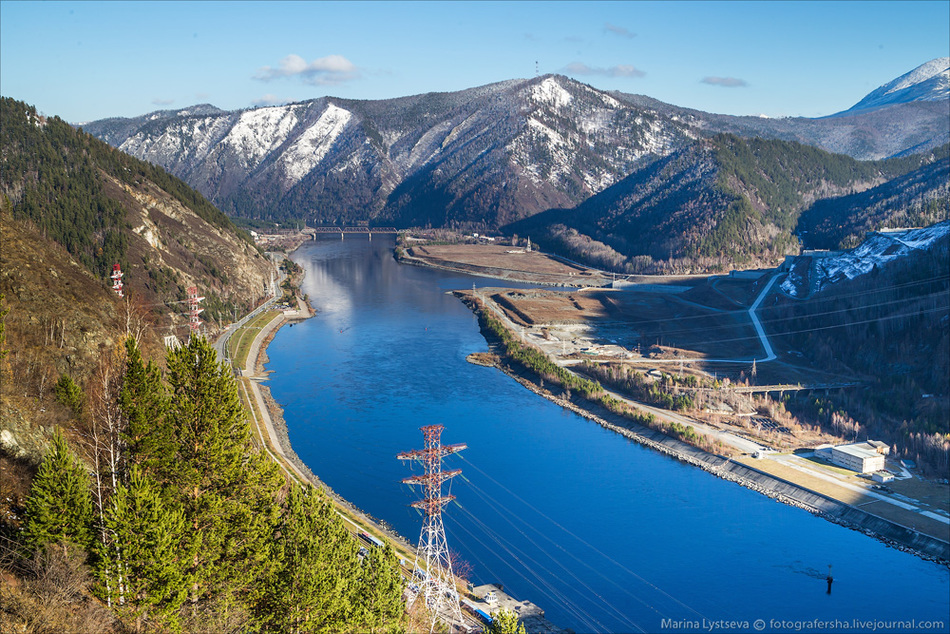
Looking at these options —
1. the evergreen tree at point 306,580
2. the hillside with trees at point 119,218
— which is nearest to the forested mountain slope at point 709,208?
the hillside with trees at point 119,218

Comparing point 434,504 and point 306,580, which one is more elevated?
point 306,580

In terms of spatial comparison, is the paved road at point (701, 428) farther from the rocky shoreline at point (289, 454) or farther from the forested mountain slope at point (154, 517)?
the forested mountain slope at point (154, 517)

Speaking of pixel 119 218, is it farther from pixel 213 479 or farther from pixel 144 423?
pixel 144 423

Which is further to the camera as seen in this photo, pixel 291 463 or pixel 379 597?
pixel 291 463

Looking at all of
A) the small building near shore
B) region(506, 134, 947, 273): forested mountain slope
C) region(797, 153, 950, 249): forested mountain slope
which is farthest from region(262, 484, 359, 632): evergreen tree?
region(506, 134, 947, 273): forested mountain slope

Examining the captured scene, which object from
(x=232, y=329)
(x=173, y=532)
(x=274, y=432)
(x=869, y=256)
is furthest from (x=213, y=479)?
(x=869, y=256)

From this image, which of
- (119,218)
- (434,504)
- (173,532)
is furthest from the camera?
(119,218)

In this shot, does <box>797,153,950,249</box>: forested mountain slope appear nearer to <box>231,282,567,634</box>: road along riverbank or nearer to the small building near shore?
the small building near shore
